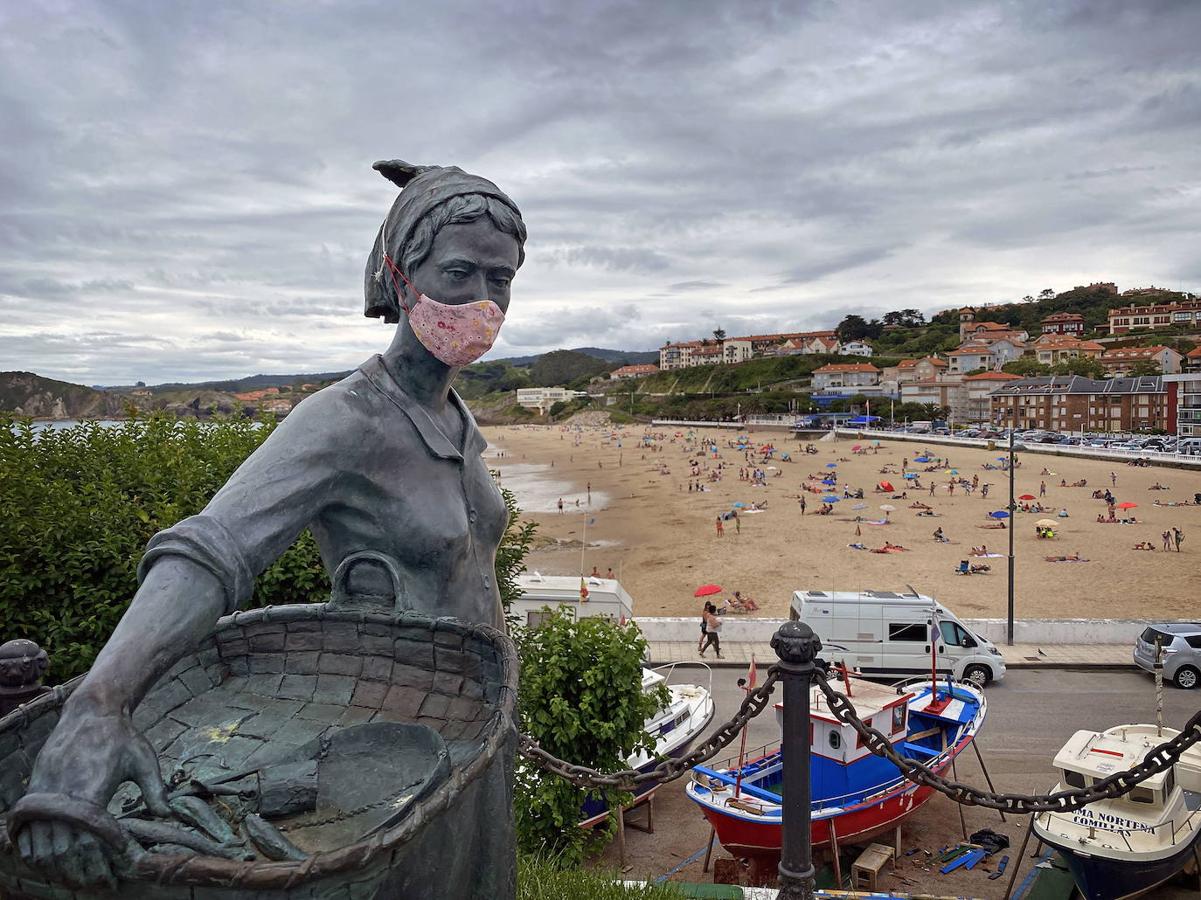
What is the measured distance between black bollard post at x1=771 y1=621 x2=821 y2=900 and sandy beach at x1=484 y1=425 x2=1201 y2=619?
55.1ft

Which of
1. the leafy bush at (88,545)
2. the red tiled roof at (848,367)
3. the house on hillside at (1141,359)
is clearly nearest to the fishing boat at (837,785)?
the leafy bush at (88,545)

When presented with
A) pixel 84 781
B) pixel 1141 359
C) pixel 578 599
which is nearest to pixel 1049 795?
pixel 84 781

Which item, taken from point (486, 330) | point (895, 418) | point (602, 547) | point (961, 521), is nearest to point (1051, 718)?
point (486, 330)

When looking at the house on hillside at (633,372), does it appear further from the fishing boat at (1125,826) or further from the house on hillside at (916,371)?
the fishing boat at (1125,826)

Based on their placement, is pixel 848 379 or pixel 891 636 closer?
pixel 891 636

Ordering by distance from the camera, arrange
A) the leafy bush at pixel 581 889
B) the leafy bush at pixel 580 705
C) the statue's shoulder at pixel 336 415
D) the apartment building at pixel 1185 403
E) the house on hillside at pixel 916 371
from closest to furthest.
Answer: the statue's shoulder at pixel 336 415 < the leafy bush at pixel 581 889 < the leafy bush at pixel 580 705 < the apartment building at pixel 1185 403 < the house on hillside at pixel 916 371

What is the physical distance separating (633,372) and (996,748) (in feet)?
455

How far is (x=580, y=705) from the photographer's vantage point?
764 centimetres

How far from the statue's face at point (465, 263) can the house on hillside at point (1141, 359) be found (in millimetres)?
91589

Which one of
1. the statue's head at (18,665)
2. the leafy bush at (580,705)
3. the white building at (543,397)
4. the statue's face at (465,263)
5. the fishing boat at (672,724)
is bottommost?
the fishing boat at (672,724)

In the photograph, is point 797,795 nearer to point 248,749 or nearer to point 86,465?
point 248,749

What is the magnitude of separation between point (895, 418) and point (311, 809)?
91511 mm

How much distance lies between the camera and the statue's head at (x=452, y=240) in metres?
2.13

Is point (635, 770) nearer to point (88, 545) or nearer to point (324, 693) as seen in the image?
point (324, 693)
